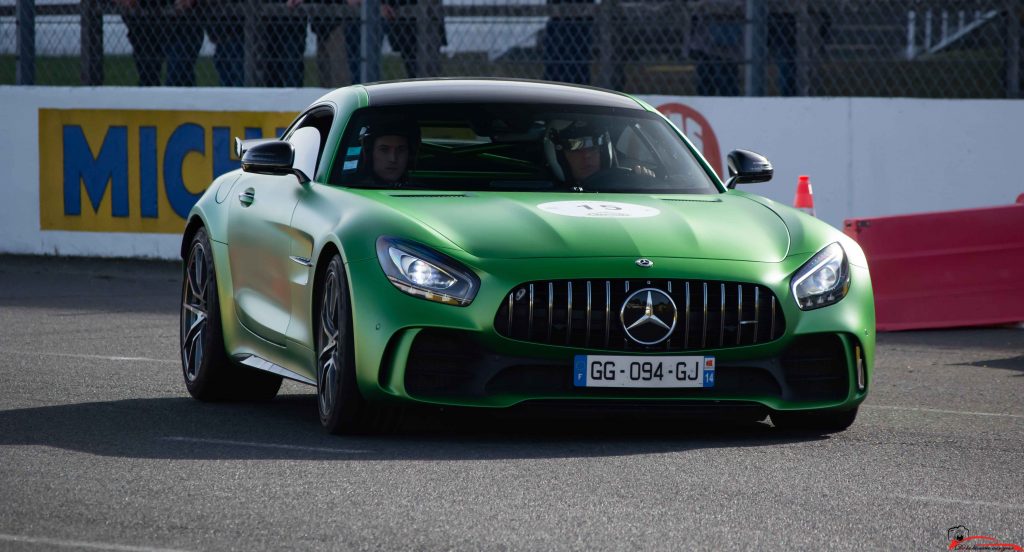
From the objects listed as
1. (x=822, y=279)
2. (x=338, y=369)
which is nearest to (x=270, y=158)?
(x=338, y=369)

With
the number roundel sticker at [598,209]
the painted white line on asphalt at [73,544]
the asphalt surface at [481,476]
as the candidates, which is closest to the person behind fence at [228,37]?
the asphalt surface at [481,476]

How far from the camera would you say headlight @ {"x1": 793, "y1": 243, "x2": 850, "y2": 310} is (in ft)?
22.5

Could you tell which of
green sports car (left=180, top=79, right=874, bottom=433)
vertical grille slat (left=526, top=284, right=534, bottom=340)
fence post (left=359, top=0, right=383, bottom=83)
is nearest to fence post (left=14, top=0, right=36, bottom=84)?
fence post (left=359, top=0, right=383, bottom=83)

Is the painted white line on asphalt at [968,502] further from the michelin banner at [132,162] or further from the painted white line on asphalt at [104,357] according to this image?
the michelin banner at [132,162]

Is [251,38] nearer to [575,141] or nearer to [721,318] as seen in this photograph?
[575,141]

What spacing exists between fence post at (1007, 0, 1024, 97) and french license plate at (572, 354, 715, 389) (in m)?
8.01

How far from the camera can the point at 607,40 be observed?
14.8 metres

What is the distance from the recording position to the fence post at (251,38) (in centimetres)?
1566

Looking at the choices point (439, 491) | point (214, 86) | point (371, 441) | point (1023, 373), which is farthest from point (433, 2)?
point (439, 491)

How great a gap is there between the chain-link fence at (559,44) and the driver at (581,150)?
21.7 feet

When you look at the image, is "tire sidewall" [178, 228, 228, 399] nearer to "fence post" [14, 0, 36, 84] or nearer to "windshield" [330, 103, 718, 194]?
"windshield" [330, 103, 718, 194]

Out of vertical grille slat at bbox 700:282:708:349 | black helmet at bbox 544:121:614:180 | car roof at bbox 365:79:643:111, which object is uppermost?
car roof at bbox 365:79:643:111

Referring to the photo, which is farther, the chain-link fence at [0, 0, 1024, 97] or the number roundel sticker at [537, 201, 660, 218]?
the chain-link fence at [0, 0, 1024, 97]

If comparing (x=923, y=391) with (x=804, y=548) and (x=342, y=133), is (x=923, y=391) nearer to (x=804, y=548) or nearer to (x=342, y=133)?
(x=342, y=133)
